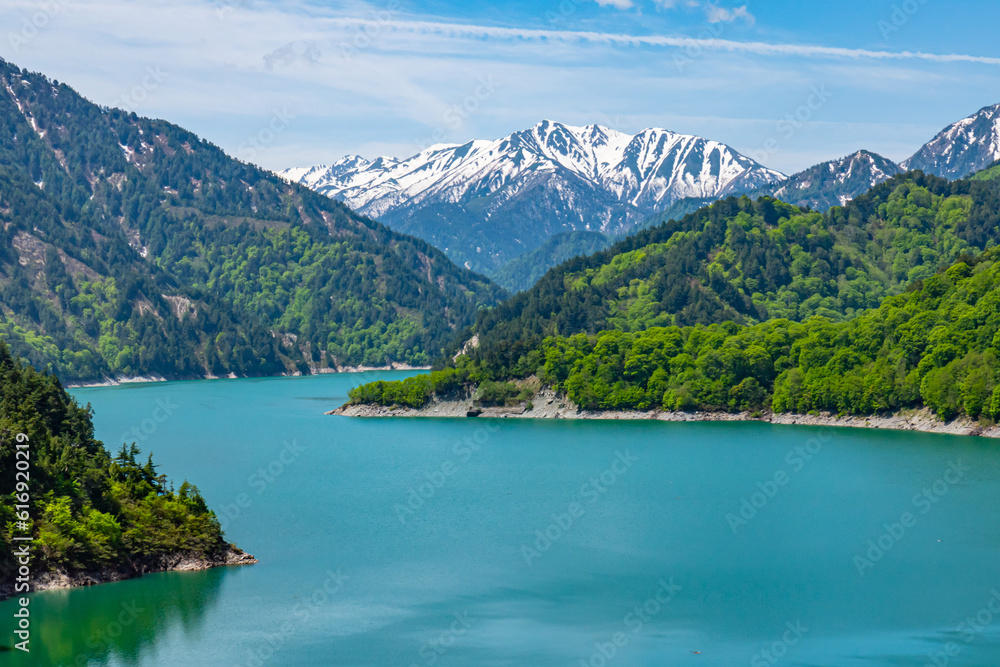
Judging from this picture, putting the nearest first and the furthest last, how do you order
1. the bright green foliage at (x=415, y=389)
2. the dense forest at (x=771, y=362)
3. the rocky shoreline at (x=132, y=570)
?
the rocky shoreline at (x=132, y=570)
the dense forest at (x=771, y=362)
the bright green foliage at (x=415, y=389)

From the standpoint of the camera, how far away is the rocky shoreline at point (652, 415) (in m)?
104

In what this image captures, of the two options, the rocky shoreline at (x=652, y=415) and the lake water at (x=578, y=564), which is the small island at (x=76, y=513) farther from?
the rocky shoreline at (x=652, y=415)

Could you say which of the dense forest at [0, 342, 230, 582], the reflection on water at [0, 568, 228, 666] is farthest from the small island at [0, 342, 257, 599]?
the reflection on water at [0, 568, 228, 666]

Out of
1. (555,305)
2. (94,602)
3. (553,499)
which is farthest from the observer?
(555,305)

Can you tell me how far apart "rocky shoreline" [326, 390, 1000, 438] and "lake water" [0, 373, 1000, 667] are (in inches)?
178

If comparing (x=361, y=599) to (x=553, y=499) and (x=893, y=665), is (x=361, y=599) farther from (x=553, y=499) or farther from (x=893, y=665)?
(x=553, y=499)

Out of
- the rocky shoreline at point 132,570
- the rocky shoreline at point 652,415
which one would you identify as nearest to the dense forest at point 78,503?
the rocky shoreline at point 132,570

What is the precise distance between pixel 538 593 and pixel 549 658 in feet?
29.5

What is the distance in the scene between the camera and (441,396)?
452ft

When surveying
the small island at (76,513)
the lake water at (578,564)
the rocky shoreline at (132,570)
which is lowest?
the lake water at (578,564)

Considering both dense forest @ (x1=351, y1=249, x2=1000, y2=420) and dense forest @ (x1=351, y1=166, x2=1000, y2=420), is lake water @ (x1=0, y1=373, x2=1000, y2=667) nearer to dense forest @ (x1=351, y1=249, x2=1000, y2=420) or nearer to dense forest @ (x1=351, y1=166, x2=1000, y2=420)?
dense forest @ (x1=351, y1=249, x2=1000, y2=420)

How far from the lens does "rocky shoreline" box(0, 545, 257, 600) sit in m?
46.2

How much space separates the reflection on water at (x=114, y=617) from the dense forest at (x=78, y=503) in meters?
1.50

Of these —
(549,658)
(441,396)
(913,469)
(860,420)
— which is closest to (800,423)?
(860,420)
